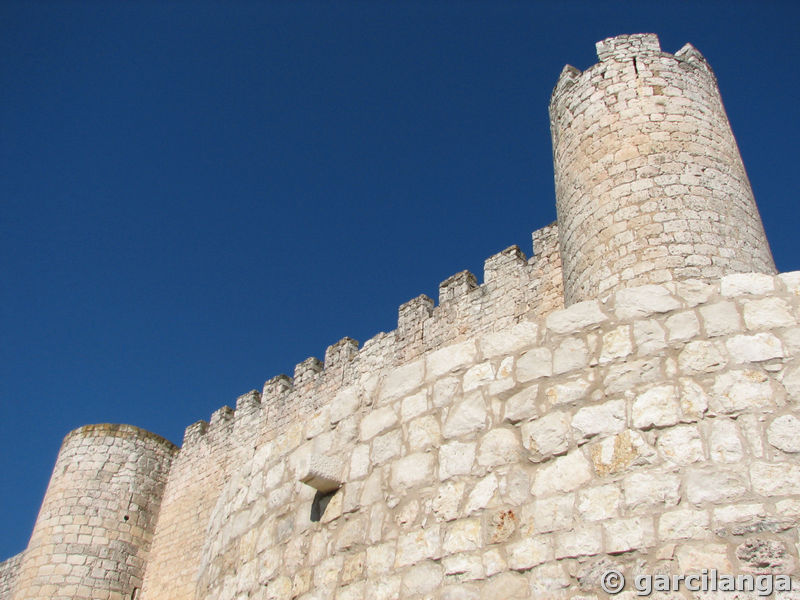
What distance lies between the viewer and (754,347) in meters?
3.09

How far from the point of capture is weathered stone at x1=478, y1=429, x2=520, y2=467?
3.36m

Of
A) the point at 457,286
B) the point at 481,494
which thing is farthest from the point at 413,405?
the point at 457,286

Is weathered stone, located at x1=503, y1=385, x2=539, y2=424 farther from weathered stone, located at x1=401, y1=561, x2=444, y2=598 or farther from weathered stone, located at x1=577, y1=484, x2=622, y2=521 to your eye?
weathered stone, located at x1=401, y1=561, x2=444, y2=598

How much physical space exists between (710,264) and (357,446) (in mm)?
3442

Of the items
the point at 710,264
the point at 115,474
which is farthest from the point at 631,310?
the point at 115,474

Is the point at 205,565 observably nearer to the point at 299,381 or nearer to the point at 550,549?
the point at 550,549

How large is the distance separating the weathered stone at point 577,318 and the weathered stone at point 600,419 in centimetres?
41

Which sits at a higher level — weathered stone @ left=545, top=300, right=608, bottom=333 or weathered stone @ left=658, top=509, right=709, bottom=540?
weathered stone @ left=545, top=300, right=608, bottom=333

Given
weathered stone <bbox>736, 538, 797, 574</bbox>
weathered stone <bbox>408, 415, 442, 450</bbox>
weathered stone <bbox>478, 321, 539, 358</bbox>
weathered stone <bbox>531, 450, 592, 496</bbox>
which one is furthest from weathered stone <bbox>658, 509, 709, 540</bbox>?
weathered stone <bbox>408, 415, 442, 450</bbox>

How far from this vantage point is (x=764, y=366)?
3.04m

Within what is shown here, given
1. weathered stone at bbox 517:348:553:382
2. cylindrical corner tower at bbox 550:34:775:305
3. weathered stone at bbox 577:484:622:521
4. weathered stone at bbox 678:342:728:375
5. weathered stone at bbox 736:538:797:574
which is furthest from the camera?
cylindrical corner tower at bbox 550:34:775:305

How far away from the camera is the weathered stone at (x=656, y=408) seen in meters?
3.06

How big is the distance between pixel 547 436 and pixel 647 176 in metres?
3.85

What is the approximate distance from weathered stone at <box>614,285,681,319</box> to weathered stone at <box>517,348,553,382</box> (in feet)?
1.21
